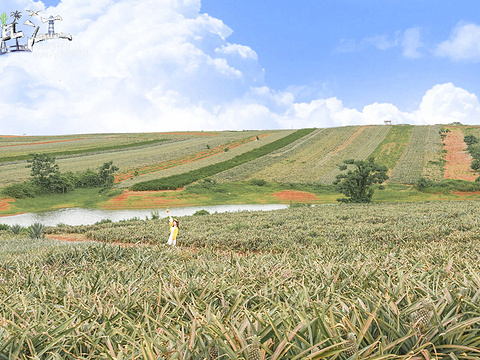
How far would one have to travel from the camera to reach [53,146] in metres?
61.5

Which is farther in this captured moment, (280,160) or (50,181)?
(280,160)

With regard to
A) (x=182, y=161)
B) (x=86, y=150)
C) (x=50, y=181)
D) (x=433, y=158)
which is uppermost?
(x=86, y=150)

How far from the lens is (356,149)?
5925cm

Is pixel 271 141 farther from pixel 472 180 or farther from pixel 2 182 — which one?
pixel 2 182

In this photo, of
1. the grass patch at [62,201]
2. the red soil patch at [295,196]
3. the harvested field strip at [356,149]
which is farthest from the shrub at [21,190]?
the harvested field strip at [356,149]

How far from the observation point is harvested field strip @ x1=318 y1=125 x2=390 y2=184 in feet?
147

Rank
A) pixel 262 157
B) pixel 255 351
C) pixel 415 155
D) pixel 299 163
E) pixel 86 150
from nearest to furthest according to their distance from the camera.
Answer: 1. pixel 255 351
2. pixel 299 163
3. pixel 415 155
4. pixel 262 157
5. pixel 86 150

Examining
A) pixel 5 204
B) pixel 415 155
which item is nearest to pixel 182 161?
pixel 5 204

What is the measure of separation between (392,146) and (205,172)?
36974 millimetres

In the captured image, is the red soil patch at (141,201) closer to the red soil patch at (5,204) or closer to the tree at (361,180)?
the red soil patch at (5,204)

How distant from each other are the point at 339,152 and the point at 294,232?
48232 millimetres

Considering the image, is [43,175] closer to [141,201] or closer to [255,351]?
[141,201]

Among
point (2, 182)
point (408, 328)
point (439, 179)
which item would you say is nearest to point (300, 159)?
point (439, 179)

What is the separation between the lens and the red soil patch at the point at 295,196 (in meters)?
33.6
